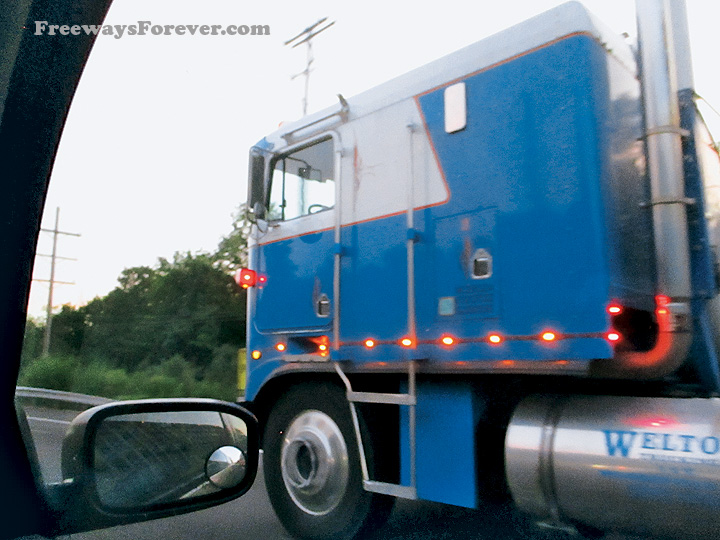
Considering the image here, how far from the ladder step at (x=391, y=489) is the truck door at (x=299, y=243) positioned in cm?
116

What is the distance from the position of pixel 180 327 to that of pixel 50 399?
18573 mm

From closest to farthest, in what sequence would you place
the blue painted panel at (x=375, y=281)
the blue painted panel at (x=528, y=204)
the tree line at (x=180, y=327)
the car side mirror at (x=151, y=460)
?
the car side mirror at (x=151, y=460)
the blue painted panel at (x=528, y=204)
the blue painted panel at (x=375, y=281)
the tree line at (x=180, y=327)

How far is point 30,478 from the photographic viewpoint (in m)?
1.41

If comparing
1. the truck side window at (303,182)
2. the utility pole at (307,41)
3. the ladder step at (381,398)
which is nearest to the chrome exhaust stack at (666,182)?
the ladder step at (381,398)

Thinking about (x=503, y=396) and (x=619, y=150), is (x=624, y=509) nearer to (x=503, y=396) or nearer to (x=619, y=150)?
(x=503, y=396)

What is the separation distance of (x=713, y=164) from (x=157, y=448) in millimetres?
4066

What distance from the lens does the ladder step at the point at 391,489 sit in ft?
12.8

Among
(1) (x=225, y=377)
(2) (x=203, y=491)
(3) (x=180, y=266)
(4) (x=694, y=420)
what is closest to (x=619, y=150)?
(4) (x=694, y=420)

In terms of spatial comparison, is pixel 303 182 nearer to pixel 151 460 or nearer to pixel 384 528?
pixel 384 528

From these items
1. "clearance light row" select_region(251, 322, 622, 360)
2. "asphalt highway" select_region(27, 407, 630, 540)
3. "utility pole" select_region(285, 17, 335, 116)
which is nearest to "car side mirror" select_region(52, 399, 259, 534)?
"clearance light row" select_region(251, 322, 622, 360)

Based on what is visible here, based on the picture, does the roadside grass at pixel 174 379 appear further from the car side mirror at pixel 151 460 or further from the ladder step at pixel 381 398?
the car side mirror at pixel 151 460

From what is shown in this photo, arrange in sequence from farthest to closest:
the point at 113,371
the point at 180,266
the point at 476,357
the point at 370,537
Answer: the point at 180,266, the point at 113,371, the point at 370,537, the point at 476,357

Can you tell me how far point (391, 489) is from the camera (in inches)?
156

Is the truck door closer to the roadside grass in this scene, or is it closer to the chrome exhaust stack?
the roadside grass
